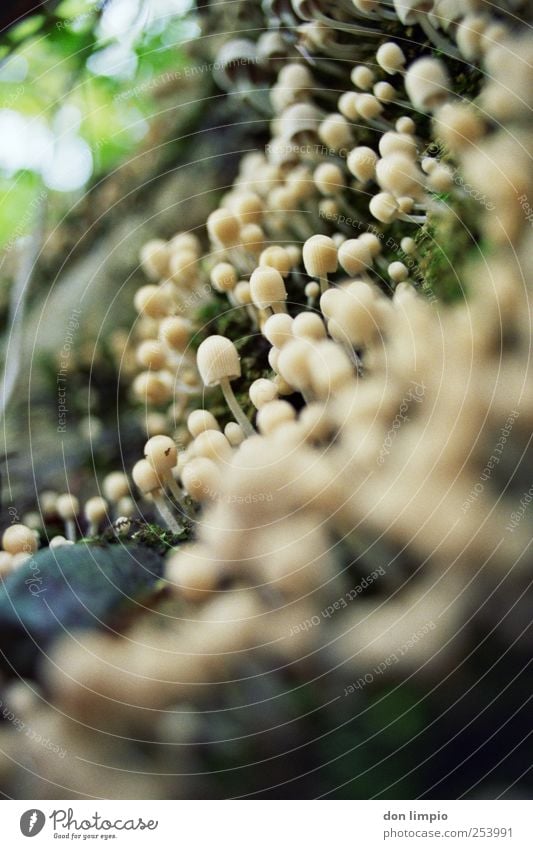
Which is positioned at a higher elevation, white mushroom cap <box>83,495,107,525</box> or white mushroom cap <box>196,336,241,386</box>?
white mushroom cap <box>196,336,241,386</box>

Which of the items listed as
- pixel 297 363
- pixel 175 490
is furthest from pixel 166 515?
pixel 297 363

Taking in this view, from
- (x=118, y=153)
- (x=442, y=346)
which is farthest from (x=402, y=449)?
(x=118, y=153)

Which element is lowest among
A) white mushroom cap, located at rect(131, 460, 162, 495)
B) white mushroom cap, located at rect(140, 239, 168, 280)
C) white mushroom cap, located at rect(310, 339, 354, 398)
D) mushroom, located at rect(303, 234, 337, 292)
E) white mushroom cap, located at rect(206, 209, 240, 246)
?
white mushroom cap, located at rect(131, 460, 162, 495)

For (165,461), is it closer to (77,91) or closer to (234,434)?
(234,434)

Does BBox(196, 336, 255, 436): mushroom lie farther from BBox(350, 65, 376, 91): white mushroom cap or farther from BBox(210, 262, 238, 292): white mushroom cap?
BBox(350, 65, 376, 91): white mushroom cap

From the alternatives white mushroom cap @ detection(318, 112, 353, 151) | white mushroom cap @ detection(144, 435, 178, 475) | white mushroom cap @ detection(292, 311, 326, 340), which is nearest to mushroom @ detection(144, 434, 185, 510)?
white mushroom cap @ detection(144, 435, 178, 475)

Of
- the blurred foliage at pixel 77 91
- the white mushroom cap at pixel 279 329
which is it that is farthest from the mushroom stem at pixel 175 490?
the blurred foliage at pixel 77 91
